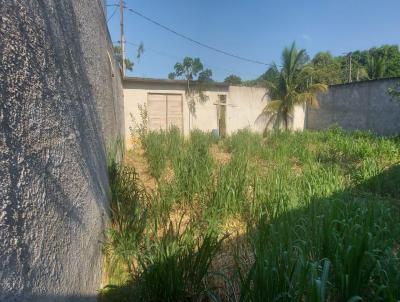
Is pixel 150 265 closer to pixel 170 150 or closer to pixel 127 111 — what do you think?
pixel 170 150

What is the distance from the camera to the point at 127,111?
967 cm

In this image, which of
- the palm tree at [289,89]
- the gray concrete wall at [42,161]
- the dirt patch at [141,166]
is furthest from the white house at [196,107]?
the gray concrete wall at [42,161]

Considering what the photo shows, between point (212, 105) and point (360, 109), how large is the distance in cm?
598

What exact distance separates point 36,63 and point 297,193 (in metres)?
2.96

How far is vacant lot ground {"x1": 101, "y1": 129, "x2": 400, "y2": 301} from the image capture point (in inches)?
61.2

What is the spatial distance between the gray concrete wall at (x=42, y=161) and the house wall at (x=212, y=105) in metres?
7.86

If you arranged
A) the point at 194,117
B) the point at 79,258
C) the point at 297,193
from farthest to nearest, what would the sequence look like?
1. the point at 194,117
2. the point at 297,193
3. the point at 79,258

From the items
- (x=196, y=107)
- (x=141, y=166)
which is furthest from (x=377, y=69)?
(x=141, y=166)

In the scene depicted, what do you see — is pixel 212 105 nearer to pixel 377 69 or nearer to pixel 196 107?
pixel 196 107

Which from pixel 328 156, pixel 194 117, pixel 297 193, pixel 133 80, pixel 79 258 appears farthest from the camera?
pixel 194 117

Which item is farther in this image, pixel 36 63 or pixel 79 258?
pixel 79 258

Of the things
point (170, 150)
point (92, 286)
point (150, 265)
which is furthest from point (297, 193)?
point (170, 150)

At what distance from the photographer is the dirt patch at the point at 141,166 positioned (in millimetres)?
4608

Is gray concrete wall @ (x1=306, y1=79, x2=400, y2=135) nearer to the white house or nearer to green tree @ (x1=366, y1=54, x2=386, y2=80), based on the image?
the white house
